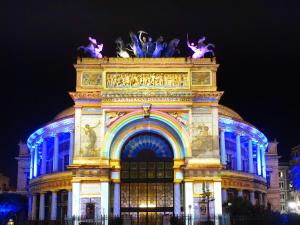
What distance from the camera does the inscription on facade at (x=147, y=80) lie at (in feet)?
172

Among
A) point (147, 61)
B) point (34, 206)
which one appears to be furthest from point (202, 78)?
point (34, 206)

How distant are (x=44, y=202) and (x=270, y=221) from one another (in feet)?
113

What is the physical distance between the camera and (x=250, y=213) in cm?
4434

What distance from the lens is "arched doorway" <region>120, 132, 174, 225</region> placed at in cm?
5297

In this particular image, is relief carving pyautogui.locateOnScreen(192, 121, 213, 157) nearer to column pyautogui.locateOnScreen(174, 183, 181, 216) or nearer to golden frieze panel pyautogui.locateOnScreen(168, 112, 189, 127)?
golden frieze panel pyautogui.locateOnScreen(168, 112, 189, 127)

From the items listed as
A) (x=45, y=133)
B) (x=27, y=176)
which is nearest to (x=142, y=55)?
(x=45, y=133)

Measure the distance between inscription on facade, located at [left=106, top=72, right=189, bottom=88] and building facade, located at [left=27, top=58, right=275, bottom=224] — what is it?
104 millimetres

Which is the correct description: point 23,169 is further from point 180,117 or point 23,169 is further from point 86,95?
point 180,117

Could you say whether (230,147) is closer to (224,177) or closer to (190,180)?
(224,177)

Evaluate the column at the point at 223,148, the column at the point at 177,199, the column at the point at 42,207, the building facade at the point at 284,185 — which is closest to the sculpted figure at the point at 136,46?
the column at the point at 177,199

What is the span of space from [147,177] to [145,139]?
404 cm

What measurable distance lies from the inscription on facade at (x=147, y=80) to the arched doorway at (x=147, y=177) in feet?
18.0

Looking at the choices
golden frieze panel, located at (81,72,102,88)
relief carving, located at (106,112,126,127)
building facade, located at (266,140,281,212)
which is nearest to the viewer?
relief carving, located at (106,112,126,127)

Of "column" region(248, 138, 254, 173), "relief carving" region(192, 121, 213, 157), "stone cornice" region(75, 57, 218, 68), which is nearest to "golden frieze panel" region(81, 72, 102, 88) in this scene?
"stone cornice" region(75, 57, 218, 68)
